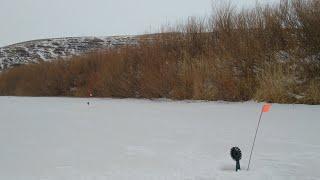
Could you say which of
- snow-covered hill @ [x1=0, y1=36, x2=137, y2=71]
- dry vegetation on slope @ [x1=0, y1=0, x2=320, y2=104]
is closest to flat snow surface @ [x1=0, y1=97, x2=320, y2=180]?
dry vegetation on slope @ [x1=0, y1=0, x2=320, y2=104]

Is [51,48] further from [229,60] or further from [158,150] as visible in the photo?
[158,150]

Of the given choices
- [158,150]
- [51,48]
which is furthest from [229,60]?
[51,48]

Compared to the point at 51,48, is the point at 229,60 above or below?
above

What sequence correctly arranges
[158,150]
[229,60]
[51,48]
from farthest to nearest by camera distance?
[51,48] < [229,60] < [158,150]

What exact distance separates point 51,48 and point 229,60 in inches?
1637

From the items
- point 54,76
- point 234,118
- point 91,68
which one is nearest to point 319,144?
point 234,118

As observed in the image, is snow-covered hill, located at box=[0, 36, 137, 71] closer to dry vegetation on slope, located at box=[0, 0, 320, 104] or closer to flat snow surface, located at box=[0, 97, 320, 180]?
dry vegetation on slope, located at box=[0, 0, 320, 104]

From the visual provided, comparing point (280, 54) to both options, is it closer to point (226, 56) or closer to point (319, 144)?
point (226, 56)

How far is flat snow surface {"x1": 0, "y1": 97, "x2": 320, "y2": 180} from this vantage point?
3723 millimetres

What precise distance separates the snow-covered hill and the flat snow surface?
128ft

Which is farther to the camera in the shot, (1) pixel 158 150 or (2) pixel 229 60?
(2) pixel 229 60

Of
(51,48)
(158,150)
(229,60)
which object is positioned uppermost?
(229,60)

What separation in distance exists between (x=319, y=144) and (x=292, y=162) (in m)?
1.12

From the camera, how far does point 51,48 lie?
5153 cm
